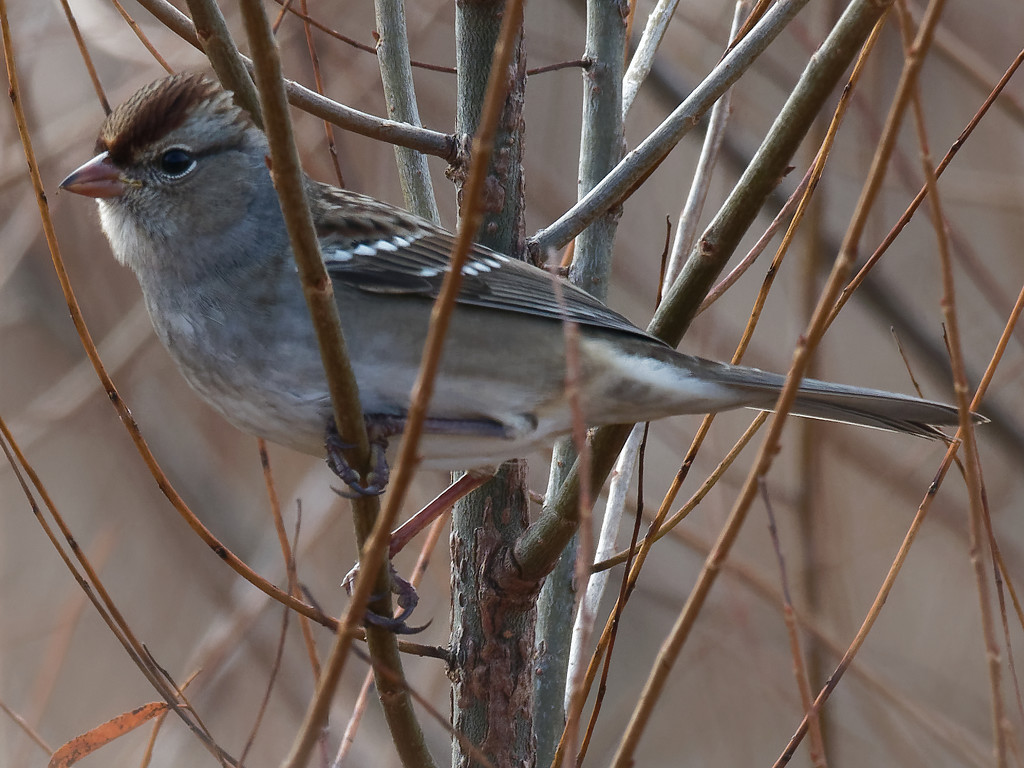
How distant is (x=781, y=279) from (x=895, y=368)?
76 cm

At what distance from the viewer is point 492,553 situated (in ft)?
7.39

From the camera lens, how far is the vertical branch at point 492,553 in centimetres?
219

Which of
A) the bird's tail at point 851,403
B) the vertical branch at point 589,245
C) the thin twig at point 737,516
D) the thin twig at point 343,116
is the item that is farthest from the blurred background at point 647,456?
the thin twig at point 737,516

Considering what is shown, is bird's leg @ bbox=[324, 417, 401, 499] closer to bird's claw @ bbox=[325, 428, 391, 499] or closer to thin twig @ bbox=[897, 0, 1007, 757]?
bird's claw @ bbox=[325, 428, 391, 499]

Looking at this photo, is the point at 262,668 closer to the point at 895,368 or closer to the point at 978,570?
the point at 895,368

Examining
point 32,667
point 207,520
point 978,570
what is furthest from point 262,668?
point 978,570

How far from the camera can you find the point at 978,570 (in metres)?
1.43

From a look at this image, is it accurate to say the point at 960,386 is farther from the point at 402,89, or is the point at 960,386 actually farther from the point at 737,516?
the point at 402,89

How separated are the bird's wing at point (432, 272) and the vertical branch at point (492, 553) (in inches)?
4.1

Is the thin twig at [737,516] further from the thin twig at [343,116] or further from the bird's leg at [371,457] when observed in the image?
the thin twig at [343,116]

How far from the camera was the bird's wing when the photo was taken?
2.24 m

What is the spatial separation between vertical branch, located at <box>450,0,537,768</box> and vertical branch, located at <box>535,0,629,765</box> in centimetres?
14

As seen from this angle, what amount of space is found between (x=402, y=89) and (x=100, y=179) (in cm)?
69

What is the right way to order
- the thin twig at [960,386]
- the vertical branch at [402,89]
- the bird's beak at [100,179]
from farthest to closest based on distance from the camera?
the vertical branch at [402,89], the bird's beak at [100,179], the thin twig at [960,386]
